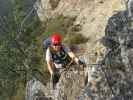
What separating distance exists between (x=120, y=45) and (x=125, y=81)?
1.08m

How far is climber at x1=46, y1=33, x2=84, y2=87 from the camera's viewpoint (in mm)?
12836

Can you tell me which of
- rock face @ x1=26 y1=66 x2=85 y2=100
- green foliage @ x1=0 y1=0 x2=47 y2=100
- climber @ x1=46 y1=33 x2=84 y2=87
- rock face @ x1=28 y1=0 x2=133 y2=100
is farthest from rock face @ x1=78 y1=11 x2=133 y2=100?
green foliage @ x1=0 y1=0 x2=47 y2=100

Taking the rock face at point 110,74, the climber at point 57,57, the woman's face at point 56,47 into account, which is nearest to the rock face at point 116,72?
the rock face at point 110,74

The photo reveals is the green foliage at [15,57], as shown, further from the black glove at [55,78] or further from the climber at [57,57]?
the black glove at [55,78]

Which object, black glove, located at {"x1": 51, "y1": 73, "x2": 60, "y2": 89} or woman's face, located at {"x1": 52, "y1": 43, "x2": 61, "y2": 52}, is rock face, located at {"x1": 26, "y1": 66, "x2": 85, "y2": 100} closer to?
black glove, located at {"x1": 51, "y1": 73, "x2": 60, "y2": 89}

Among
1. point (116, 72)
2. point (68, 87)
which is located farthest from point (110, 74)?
point (68, 87)

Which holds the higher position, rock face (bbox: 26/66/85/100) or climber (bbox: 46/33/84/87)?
climber (bbox: 46/33/84/87)

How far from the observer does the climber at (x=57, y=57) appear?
12836 mm

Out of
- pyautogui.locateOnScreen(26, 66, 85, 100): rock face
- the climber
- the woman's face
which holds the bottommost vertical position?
pyautogui.locateOnScreen(26, 66, 85, 100): rock face

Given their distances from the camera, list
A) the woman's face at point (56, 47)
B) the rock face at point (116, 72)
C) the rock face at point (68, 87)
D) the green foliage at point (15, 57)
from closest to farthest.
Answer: the rock face at point (116, 72) < the rock face at point (68, 87) < the woman's face at point (56, 47) < the green foliage at point (15, 57)

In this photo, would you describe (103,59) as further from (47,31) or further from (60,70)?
(47,31)

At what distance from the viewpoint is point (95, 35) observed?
20.8 metres

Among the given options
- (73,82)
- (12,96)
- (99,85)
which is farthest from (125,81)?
(12,96)

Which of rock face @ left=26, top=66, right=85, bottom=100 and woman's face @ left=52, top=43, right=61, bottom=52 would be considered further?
woman's face @ left=52, top=43, right=61, bottom=52
